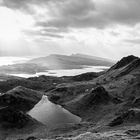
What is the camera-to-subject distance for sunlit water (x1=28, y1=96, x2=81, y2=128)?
10062 cm

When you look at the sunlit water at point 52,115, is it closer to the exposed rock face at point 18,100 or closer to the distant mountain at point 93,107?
the distant mountain at point 93,107

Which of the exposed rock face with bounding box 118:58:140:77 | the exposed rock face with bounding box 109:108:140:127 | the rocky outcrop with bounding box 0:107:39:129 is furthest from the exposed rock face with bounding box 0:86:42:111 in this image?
the exposed rock face with bounding box 118:58:140:77

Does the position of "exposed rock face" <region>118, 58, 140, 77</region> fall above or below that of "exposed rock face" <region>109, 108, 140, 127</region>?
above

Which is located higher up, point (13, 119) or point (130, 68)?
point (130, 68)

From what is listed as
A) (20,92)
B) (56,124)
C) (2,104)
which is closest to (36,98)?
(20,92)

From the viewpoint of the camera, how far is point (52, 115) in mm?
107812

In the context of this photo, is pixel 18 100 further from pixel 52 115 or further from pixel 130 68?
pixel 130 68

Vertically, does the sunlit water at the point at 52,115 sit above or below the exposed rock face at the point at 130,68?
below

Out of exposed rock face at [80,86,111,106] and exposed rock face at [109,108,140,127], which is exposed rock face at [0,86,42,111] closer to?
exposed rock face at [80,86,111,106]

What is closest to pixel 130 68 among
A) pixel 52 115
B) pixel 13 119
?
pixel 52 115

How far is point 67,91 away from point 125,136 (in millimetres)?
87589

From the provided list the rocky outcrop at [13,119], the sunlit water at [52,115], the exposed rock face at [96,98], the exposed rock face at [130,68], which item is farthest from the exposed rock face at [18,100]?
the exposed rock face at [130,68]

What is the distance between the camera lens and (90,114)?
113000 millimetres

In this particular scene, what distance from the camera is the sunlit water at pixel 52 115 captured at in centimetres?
10062
